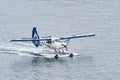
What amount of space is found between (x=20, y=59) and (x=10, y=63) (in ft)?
7.33

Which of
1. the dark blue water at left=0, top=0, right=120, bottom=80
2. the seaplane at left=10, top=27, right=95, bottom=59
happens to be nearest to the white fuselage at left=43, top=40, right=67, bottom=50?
the seaplane at left=10, top=27, right=95, bottom=59

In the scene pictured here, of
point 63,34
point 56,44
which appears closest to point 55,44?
point 56,44

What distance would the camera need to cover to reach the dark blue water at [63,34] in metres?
46.1

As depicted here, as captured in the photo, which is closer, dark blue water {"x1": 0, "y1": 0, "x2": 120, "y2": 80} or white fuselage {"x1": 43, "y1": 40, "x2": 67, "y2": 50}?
dark blue water {"x1": 0, "y1": 0, "x2": 120, "y2": 80}

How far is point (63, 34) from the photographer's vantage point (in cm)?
6375

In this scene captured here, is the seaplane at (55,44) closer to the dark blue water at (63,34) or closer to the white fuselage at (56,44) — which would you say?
the white fuselage at (56,44)

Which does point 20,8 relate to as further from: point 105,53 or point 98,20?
point 105,53

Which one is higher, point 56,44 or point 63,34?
point 63,34

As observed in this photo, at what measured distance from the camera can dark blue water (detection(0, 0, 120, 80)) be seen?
46.1 meters

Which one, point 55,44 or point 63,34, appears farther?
point 63,34

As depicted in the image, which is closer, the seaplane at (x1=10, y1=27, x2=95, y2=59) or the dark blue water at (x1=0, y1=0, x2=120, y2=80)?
the dark blue water at (x1=0, y1=0, x2=120, y2=80)

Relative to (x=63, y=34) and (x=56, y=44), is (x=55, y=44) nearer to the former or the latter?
(x=56, y=44)

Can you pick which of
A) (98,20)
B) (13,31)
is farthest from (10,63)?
(98,20)

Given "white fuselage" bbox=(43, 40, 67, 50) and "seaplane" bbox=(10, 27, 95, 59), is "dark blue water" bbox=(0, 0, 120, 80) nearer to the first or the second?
"seaplane" bbox=(10, 27, 95, 59)
